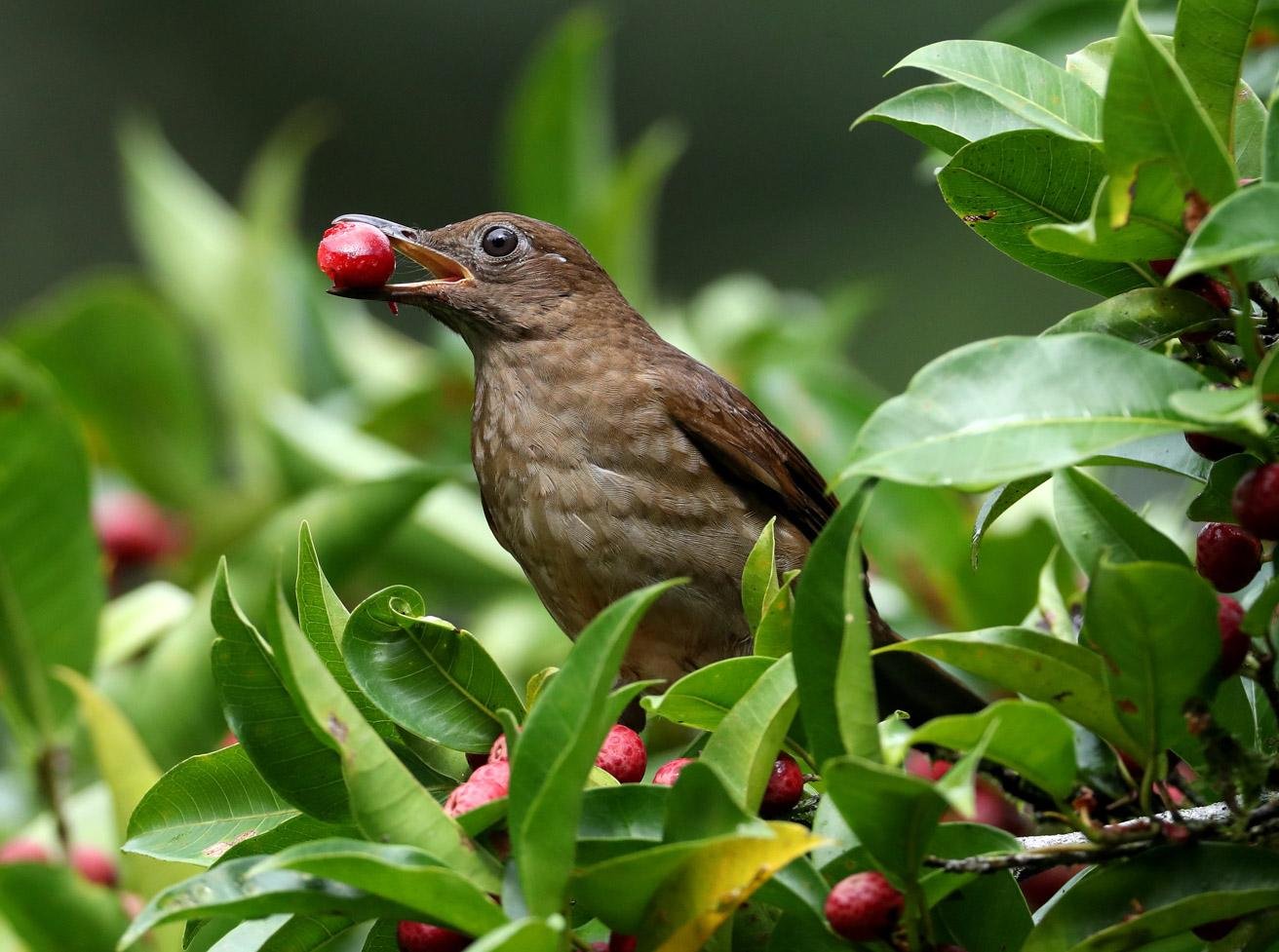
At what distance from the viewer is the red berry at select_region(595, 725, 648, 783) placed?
185 centimetres

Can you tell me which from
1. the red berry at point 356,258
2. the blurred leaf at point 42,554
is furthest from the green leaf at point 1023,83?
the blurred leaf at point 42,554

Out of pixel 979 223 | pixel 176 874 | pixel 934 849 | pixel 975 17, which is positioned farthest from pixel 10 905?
pixel 975 17

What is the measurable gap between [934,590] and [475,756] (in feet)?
6.23

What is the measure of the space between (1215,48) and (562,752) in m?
1.09

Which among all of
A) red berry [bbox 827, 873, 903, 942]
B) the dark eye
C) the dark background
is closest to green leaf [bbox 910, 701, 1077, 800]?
red berry [bbox 827, 873, 903, 942]

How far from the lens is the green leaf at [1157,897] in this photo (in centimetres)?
154

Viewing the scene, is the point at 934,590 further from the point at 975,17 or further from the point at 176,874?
the point at 975,17

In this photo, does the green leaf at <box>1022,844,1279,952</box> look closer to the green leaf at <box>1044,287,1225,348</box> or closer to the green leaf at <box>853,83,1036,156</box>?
the green leaf at <box>1044,287,1225,348</box>

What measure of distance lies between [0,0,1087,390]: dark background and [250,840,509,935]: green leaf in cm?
998

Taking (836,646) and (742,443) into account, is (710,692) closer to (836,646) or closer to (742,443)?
(836,646)

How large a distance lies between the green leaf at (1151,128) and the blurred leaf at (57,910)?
185cm

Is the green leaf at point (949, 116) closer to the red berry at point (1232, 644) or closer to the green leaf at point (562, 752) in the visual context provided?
the red berry at point (1232, 644)

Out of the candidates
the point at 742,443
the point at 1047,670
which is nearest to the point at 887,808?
the point at 1047,670

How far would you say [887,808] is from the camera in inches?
57.7
